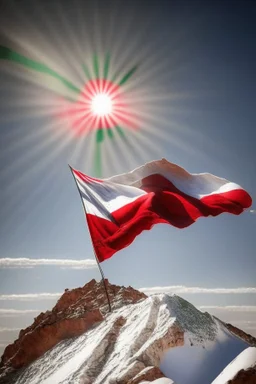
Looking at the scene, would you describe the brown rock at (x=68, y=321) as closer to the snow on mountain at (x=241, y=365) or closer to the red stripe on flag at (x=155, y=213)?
the snow on mountain at (x=241, y=365)

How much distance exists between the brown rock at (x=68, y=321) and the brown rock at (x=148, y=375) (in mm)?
8767

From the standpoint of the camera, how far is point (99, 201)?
18109 mm

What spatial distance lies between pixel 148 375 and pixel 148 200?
935 centimetres

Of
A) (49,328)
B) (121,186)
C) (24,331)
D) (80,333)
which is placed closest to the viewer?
(121,186)

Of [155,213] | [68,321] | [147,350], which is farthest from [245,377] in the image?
[68,321]

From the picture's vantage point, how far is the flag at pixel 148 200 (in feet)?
54.7

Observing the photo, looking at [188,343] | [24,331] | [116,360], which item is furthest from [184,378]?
[24,331]

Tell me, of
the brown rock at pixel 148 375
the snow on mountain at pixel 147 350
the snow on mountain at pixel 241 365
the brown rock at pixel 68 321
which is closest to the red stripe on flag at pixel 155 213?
the snow on mountain at pixel 241 365

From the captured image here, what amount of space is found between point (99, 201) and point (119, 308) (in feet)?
63.9

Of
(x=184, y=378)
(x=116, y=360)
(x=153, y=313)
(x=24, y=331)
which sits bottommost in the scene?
(x=184, y=378)

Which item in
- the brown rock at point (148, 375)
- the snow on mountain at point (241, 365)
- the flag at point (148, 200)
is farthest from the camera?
the brown rock at point (148, 375)

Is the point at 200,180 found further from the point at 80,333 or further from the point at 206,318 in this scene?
the point at 80,333

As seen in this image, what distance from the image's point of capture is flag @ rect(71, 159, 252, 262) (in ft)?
54.7

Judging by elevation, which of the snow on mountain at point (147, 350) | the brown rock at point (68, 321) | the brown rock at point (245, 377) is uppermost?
the brown rock at point (68, 321)
